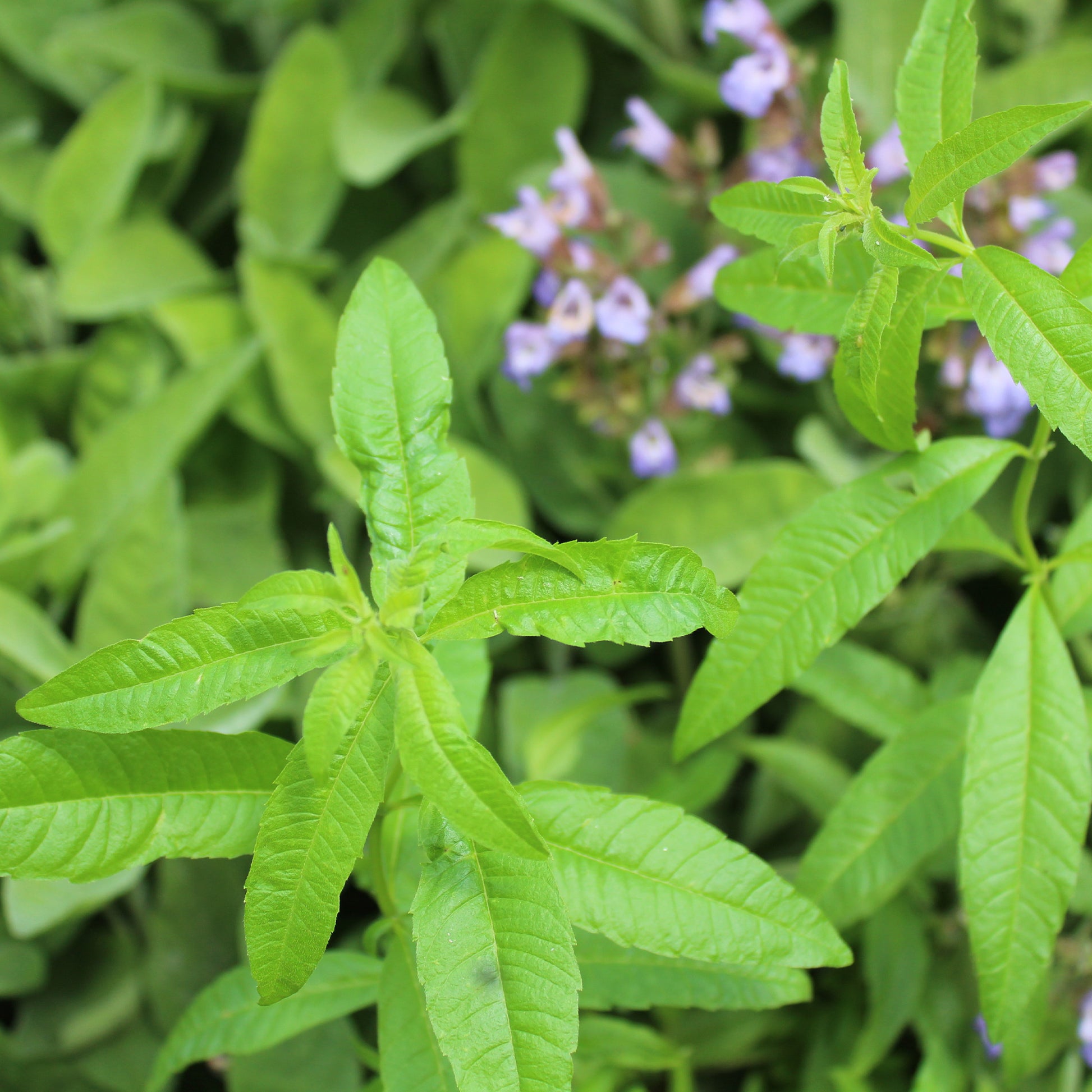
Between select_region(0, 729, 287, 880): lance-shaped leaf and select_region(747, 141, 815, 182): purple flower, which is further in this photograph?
select_region(747, 141, 815, 182): purple flower

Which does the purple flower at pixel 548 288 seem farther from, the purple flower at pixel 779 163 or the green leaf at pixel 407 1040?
the green leaf at pixel 407 1040

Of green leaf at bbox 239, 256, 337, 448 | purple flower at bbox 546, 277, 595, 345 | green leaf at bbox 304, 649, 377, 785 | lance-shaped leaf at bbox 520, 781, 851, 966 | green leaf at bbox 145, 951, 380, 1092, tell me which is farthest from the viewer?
green leaf at bbox 239, 256, 337, 448

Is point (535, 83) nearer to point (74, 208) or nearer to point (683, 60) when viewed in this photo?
point (683, 60)

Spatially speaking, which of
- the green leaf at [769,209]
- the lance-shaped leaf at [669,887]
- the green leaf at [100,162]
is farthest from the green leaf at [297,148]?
the lance-shaped leaf at [669,887]

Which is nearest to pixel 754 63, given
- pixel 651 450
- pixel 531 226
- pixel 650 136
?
pixel 650 136

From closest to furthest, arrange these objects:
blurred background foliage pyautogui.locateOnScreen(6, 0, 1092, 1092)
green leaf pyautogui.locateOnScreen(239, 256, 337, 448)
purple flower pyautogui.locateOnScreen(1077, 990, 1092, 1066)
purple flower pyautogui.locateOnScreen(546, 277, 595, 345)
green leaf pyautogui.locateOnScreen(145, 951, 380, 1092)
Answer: green leaf pyautogui.locateOnScreen(145, 951, 380, 1092)
purple flower pyautogui.locateOnScreen(1077, 990, 1092, 1066)
blurred background foliage pyautogui.locateOnScreen(6, 0, 1092, 1092)
purple flower pyautogui.locateOnScreen(546, 277, 595, 345)
green leaf pyautogui.locateOnScreen(239, 256, 337, 448)

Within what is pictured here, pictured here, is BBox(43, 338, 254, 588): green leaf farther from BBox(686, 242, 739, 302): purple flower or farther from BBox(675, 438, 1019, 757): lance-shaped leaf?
BBox(675, 438, 1019, 757): lance-shaped leaf

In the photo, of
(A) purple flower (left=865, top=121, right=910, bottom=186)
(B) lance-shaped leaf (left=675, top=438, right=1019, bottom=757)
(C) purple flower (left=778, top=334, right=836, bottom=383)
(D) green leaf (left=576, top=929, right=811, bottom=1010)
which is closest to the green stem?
(B) lance-shaped leaf (left=675, top=438, right=1019, bottom=757)
